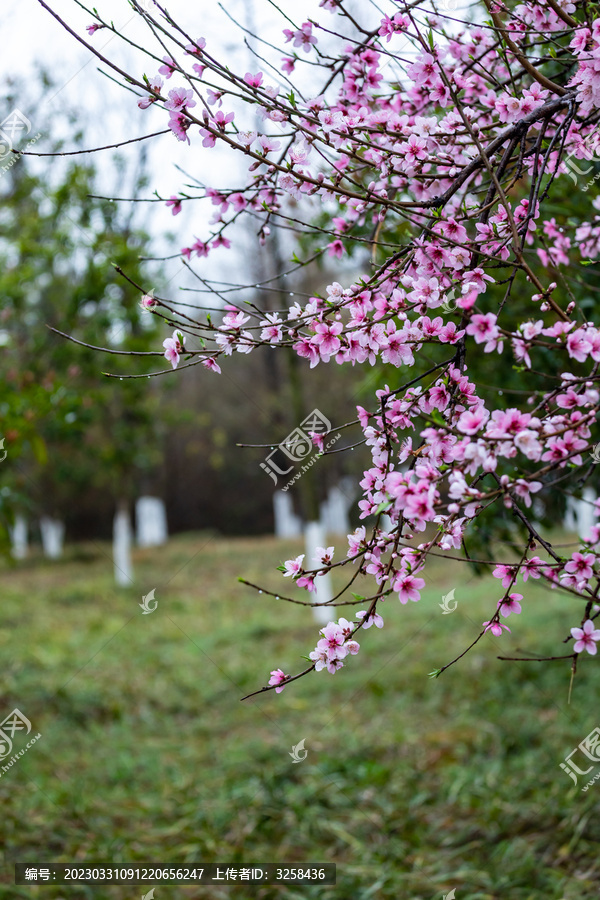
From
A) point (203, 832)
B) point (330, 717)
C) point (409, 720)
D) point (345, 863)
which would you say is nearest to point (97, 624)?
point (330, 717)

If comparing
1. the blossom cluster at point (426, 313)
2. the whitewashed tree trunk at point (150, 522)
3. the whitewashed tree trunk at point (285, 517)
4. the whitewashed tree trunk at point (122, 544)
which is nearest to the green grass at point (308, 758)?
the blossom cluster at point (426, 313)

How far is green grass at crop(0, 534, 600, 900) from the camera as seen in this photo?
3.26m

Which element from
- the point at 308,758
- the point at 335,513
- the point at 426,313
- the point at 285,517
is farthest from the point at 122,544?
the point at 426,313

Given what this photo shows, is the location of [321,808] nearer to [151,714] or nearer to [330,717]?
[330,717]

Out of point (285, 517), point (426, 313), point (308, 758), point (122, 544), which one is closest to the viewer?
point (426, 313)

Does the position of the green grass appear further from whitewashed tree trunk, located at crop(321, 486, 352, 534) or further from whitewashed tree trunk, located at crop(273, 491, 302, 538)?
whitewashed tree trunk, located at crop(321, 486, 352, 534)

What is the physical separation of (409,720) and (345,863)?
6.31ft

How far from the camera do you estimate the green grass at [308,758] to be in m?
3.26

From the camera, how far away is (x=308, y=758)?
14.5ft

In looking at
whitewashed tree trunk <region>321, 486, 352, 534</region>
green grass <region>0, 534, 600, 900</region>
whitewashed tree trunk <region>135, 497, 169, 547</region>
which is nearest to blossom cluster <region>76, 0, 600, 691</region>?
green grass <region>0, 534, 600, 900</region>

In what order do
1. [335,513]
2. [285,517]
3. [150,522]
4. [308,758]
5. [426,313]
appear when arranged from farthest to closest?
1. [335,513]
2. [285,517]
3. [150,522]
4. [308,758]
5. [426,313]

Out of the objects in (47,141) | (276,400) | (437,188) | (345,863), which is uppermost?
(47,141)

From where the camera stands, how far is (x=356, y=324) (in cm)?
164

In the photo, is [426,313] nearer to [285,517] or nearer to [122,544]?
[122,544]
